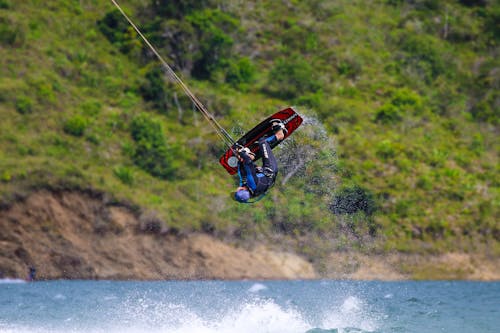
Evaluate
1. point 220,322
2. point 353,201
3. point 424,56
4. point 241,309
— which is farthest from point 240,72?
point 220,322

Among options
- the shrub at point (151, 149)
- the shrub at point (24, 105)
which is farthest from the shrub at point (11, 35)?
the shrub at point (151, 149)

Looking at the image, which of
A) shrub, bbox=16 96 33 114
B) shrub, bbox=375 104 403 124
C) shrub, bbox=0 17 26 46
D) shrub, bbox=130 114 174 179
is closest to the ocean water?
shrub, bbox=130 114 174 179

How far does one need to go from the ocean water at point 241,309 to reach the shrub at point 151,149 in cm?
871

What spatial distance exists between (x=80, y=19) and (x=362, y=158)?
17.7m

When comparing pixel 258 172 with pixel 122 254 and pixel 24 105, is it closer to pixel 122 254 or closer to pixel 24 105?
pixel 122 254

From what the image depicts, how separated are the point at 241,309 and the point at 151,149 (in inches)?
714

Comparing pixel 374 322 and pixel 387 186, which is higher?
pixel 374 322

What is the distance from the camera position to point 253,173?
1224 cm

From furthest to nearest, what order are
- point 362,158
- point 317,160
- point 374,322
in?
point 362,158, point 317,160, point 374,322

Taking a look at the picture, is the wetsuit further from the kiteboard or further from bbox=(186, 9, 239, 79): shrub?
bbox=(186, 9, 239, 79): shrub

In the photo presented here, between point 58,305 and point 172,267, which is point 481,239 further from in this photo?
point 58,305

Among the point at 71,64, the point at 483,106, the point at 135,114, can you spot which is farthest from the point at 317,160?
the point at 483,106

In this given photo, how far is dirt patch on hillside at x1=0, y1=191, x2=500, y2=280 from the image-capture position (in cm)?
2678

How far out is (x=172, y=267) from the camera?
92.4 ft
